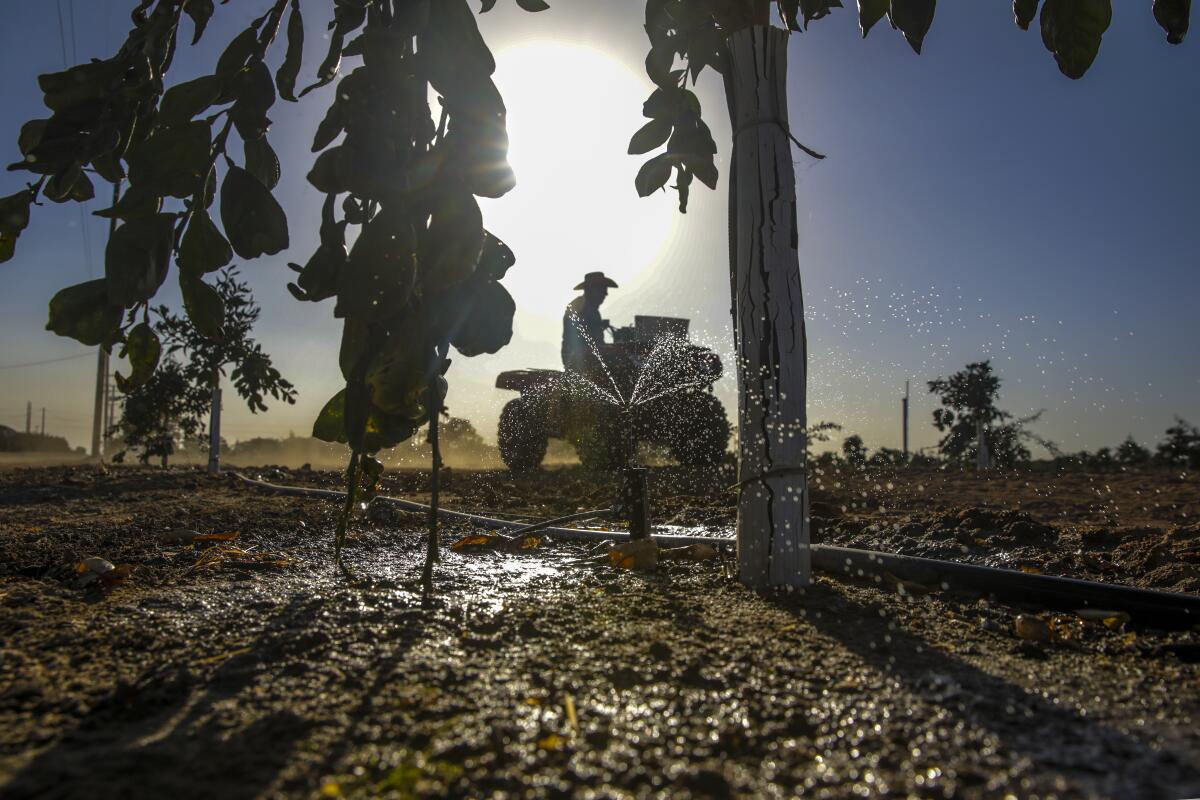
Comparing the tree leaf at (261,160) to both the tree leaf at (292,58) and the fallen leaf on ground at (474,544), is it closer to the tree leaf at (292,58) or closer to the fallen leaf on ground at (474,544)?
the tree leaf at (292,58)

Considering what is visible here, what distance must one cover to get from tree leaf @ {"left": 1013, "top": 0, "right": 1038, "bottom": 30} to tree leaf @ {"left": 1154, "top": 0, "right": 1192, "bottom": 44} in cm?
27

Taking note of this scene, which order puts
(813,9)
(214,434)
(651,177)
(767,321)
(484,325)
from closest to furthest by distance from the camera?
(484,325)
(767,321)
(813,9)
(651,177)
(214,434)

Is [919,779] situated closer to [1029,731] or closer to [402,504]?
[1029,731]

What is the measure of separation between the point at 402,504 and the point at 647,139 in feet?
9.21

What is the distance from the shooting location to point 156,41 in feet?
5.71

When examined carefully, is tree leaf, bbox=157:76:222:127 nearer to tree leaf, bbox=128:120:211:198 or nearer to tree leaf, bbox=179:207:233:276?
tree leaf, bbox=128:120:211:198

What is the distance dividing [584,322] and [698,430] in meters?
2.02

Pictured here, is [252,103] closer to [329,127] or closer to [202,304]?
[329,127]

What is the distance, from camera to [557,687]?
4.05ft

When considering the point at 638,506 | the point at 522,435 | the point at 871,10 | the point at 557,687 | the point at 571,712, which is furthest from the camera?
the point at 522,435

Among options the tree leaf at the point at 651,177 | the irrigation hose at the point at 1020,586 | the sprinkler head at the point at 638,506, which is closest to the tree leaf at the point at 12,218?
the tree leaf at the point at 651,177

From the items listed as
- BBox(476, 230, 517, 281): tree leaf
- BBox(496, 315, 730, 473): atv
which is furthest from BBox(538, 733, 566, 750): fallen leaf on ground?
BBox(496, 315, 730, 473): atv

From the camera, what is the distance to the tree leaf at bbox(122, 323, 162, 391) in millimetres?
1808

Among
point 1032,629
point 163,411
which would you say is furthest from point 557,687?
point 163,411
